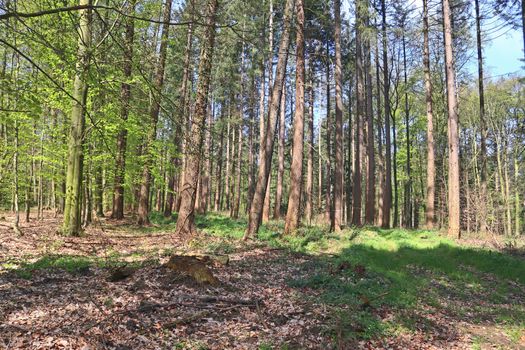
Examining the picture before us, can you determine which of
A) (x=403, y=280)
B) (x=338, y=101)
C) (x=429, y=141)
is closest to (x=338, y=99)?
(x=338, y=101)

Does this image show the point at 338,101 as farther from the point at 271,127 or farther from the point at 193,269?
the point at 193,269

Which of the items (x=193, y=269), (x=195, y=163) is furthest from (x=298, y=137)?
(x=193, y=269)

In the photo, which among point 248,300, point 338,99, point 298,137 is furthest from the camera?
point 338,99

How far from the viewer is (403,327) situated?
562 cm

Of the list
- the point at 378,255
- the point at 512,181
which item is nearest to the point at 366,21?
the point at 378,255

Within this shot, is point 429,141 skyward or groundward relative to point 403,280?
skyward

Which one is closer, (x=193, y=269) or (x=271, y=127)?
(x=193, y=269)

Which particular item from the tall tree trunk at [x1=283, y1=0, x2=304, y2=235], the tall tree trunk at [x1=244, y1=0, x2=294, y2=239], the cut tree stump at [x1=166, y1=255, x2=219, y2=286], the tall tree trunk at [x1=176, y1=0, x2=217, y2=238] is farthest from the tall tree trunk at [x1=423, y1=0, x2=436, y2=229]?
the cut tree stump at [x1=166, y1=255, x2=219, y2=286]

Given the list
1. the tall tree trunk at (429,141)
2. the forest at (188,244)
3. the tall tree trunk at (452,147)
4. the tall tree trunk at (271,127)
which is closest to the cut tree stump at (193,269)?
the forest at (188,244)

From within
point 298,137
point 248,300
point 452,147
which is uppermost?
point 298,137

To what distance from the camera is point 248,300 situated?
6.01 meters

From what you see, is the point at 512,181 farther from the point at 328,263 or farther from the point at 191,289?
the point at 191,289

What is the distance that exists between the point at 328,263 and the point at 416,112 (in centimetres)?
2844

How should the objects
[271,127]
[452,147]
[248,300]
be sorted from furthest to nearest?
[452,147] → [271,127] → [248,300]
